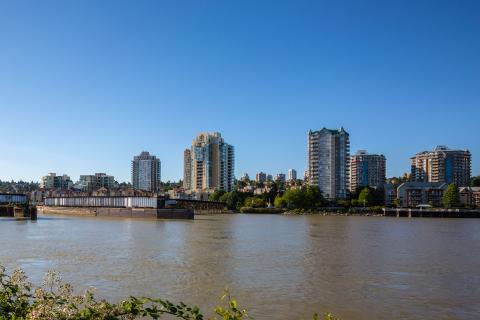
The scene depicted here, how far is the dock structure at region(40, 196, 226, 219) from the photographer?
111 meters

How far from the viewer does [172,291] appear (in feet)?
71.8

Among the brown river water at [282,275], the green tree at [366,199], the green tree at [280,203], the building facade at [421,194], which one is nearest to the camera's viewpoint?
the brown river water at [282,275]

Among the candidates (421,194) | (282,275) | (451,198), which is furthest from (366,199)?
(282,275)

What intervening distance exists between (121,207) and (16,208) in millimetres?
24562

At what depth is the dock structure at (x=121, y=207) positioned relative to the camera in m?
111

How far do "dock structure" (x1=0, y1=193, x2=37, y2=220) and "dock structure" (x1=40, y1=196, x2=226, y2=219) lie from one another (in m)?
11.9

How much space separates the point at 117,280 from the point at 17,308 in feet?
57.3

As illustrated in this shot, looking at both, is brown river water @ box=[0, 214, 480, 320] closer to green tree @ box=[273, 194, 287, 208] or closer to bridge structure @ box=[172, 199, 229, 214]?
bridge structure @ box=[172, 199, 229, 214]

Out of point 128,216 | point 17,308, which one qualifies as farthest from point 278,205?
point 17,308

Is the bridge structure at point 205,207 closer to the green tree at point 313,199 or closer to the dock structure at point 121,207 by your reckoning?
the dock structure at point 121,207

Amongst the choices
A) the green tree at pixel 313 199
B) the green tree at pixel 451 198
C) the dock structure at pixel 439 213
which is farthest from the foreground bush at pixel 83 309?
the green tree at pixel 451 198

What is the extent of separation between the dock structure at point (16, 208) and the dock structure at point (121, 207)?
11.9 meters

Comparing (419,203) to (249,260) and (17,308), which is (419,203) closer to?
(249,260)

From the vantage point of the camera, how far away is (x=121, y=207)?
12488 centimetres
